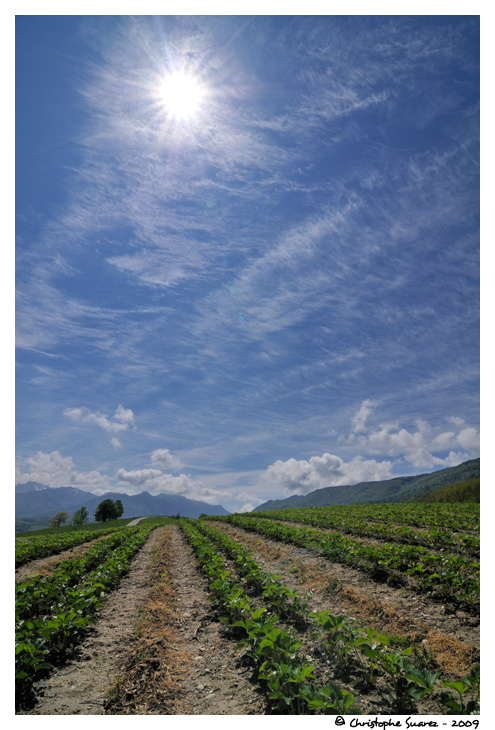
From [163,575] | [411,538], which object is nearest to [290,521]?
[411,538]

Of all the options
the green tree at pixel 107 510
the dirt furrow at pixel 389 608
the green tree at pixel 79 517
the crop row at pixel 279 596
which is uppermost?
the crop row at pixel 279 596

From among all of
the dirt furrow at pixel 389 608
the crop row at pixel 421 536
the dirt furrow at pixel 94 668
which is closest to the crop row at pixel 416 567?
the dirt furrow at pixel 389 608

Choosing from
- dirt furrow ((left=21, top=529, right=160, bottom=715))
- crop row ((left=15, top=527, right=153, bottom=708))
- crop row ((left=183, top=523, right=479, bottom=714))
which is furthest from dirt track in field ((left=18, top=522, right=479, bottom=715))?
crop row ((left=183, top=523, right=479, bottom=714))

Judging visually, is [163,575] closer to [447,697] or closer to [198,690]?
[198,690]

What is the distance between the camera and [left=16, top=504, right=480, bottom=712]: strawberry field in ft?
20.0

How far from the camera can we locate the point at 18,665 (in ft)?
23.9

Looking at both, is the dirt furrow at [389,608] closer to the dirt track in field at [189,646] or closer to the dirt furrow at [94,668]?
the dirt track in field at [189,646]

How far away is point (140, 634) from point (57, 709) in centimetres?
352

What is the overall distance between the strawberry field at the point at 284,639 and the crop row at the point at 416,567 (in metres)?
0.06

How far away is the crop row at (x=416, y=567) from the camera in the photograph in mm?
10266

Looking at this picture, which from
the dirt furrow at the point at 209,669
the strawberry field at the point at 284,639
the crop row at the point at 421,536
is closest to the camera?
the strawberry field at the point at 284,639

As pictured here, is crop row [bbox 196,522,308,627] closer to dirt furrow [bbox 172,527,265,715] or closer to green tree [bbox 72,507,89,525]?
dirt furrow [bbox 172,527,265,715]

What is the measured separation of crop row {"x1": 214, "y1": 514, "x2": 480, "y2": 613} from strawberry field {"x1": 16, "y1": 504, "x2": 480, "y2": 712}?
0.19 ft

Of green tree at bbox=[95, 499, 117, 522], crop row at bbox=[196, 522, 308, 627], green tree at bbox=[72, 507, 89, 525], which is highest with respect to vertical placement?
crop row at bbox=[196, 522, 308, 627]
